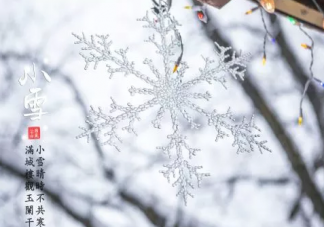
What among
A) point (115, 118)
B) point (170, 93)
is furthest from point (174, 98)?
point (115, 118)

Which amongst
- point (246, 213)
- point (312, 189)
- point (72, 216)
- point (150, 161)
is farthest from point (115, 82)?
point (312, 189)

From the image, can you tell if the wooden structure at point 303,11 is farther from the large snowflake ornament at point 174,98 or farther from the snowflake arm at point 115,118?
the snowflake arm at point 115,118

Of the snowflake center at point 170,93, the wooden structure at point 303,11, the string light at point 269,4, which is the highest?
the snowflake center at point 170,93

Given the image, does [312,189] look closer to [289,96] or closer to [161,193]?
[289,96]

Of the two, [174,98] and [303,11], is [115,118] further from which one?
[303,11]

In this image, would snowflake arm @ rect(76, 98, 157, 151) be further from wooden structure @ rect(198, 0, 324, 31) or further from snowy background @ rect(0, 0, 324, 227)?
wooden structure @ rect(198, 0, 324, 31)

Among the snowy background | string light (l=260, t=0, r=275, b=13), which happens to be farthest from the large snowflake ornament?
string light (l=260, t=0, r=275, b=13)

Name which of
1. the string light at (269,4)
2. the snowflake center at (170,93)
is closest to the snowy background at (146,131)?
the snowflake center at (170,93)
